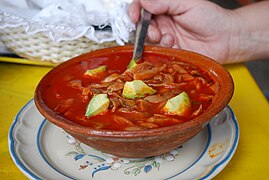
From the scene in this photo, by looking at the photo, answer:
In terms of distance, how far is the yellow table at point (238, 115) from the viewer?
976 millimetres

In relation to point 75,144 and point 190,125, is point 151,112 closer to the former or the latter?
point 190,125

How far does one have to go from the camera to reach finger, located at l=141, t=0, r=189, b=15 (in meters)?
1.50

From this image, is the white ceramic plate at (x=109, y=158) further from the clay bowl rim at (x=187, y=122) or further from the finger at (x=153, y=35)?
the finger at (x=153, y=35)

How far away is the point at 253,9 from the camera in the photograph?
154cm

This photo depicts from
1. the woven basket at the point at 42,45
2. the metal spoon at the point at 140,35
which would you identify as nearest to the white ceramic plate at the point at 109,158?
the metal spoon at the point at 140,35

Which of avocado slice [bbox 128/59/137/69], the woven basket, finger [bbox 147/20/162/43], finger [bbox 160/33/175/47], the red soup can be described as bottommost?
finger [bbox 160/33/175/47]

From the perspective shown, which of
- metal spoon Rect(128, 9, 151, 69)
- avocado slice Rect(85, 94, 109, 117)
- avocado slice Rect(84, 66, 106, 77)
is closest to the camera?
avocado slice Rect(85, 94, 109, 117)

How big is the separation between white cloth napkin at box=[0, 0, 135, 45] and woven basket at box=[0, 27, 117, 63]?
0.11 ft

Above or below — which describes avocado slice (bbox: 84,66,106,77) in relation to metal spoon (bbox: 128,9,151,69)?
above

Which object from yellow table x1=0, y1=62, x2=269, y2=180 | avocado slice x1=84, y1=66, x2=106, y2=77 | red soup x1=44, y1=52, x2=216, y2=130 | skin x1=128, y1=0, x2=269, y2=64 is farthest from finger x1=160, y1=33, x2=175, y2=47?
avocado slice x1=84, y1=66, x2=106, y2=77

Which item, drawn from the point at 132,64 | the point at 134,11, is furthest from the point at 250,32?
the point at 132,64

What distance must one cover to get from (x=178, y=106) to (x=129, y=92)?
131 mm

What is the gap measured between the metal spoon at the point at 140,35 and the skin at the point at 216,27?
0.02 m

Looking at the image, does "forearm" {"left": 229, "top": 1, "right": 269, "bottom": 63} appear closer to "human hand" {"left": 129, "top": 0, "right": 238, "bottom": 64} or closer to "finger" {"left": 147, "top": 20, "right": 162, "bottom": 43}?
"human hand" {"left": 129, "top": 0, "right": 238, "bottom": 64}
